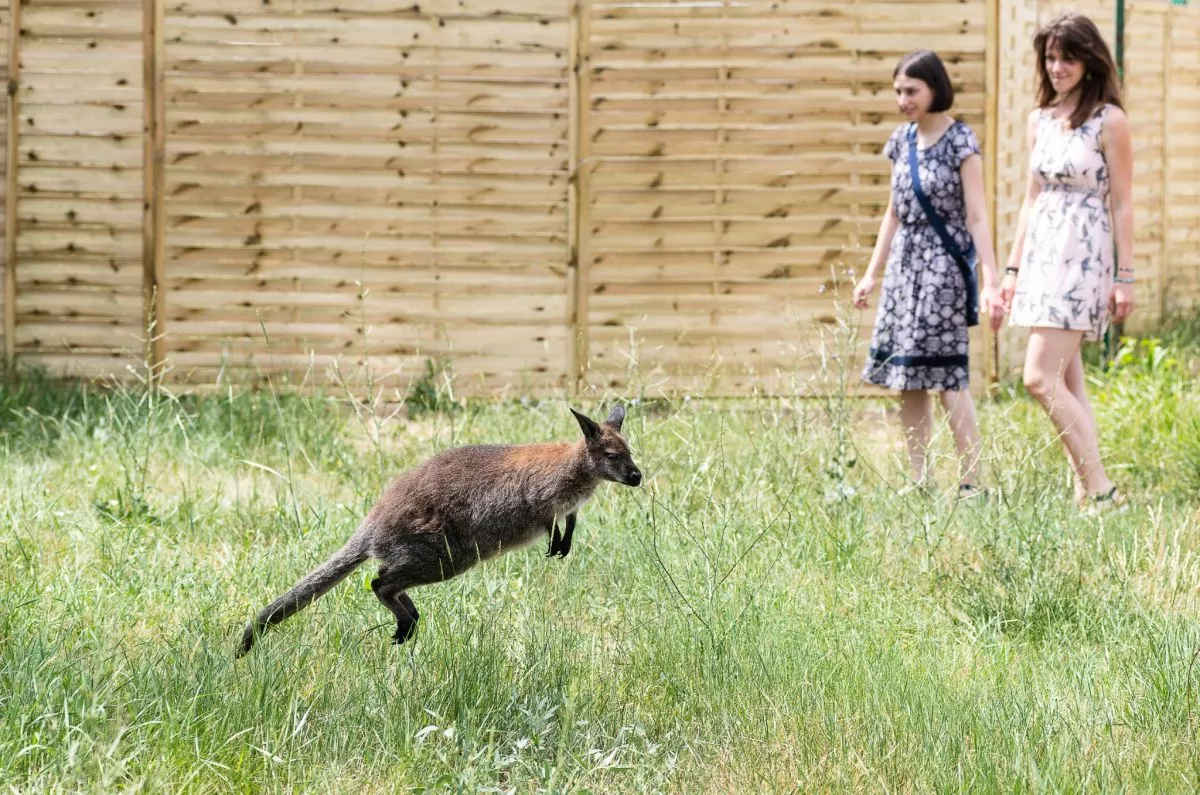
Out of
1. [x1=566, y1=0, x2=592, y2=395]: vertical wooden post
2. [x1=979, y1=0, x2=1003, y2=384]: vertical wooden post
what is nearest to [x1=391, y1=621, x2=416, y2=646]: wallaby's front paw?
[x1=566, y1=0, x2=592, y2=395]: vertical wooden post

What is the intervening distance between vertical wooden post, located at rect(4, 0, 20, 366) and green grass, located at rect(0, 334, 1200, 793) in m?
3.03

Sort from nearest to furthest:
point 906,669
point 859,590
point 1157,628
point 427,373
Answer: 1. point 906,669
2. point 1157,628
3. point 859,590
4. point 427,373

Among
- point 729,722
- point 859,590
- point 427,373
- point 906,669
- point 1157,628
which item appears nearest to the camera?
point 729,722

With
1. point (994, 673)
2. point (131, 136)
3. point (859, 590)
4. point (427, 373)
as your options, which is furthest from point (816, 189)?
point (994, 673)

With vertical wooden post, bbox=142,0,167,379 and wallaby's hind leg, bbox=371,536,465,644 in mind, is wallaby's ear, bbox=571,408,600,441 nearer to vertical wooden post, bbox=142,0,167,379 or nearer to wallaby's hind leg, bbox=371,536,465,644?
wallaby's hind leg, bbox=371,536,465,644

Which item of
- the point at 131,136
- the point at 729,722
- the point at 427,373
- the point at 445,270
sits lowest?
the point at 729,722

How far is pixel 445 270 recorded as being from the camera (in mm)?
9086

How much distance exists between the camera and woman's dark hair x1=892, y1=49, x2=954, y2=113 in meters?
6.12

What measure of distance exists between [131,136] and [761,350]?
411cm

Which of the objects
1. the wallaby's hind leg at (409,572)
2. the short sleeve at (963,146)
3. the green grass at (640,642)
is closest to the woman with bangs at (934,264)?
Answer: the short sleeve at (963,146)

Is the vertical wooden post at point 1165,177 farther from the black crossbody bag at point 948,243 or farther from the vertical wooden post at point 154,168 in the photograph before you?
the vertical wooden post at point 154,168

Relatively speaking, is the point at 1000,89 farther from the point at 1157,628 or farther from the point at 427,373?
the point at 1157,628

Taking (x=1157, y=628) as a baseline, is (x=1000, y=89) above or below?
above

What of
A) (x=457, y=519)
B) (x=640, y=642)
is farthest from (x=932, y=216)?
(x=457, y=519)
